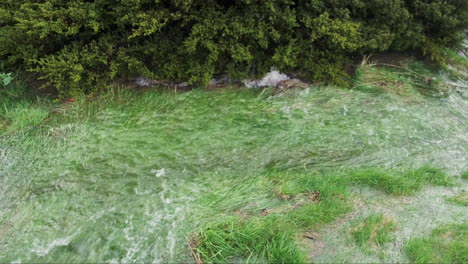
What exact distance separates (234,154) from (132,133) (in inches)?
51.1

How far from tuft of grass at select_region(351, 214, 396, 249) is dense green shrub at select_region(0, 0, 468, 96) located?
2391 millimetres

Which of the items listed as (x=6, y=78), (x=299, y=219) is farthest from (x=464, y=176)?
(x=6, y=78)

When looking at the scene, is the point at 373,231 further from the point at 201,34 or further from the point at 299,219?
the point at 201,34

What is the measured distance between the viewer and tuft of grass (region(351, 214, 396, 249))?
2766 mm

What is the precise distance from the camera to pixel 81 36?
4.40 meters

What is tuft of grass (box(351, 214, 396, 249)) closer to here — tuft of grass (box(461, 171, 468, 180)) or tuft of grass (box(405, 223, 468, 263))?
tuft of grass (box(405, 223, 468, 263))

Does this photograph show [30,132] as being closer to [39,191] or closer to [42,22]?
[39,191]

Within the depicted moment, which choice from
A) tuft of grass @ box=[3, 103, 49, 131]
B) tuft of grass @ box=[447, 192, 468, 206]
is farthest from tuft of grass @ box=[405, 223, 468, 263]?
tuft of grass @ box=[3, 103, 49, 131]

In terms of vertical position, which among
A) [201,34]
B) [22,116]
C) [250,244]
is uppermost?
[201,34]

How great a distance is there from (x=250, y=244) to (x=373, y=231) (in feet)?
3.45

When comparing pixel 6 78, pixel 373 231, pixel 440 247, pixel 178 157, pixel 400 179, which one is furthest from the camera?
pixel 6 78

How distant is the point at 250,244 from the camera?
278cm

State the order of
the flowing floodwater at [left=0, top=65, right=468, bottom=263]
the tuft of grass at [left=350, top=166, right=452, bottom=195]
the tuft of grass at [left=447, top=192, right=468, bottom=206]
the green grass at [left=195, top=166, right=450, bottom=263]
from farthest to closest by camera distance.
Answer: the tuft of grass at [left=350, top=166, right=452, bottom=195] < the tuft of grass at [left=447, top=192, right=468, bottom=206] < the flowing floodwater at [left=0, top=65, right=468, bottom=263] < the green grass at [left=195, top=166, right=450, bottom=263]

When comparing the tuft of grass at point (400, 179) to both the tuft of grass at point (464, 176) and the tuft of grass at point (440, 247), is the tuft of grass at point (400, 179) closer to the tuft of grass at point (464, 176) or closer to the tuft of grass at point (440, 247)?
the tuft of grass at point (464, 176)
